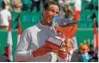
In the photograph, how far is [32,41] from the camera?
4.16 m

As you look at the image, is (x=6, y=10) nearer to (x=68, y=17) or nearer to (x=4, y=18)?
(x=4, y=18)

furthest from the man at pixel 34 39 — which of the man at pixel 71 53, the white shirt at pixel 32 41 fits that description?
the man at pixel 71 53

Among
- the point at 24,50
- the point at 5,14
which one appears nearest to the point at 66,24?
the point at 24,50

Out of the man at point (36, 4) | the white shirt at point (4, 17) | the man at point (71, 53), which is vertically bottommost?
the man at point (71, 53)

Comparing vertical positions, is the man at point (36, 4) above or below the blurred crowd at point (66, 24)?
above

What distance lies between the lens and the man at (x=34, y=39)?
414 cm

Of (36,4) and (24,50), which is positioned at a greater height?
(36,4)

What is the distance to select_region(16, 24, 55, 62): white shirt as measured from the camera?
4.14m

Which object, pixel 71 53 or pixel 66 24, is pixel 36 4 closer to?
pixel 66 24

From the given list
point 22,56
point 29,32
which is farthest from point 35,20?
point 22,56

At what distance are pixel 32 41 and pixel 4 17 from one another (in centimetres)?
37

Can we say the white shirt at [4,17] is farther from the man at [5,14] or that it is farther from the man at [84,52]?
the man at [84,52]

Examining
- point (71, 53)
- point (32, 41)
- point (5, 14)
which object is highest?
point (5, 14)

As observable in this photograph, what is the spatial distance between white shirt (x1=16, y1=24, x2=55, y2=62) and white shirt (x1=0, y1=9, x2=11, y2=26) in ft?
0.71
